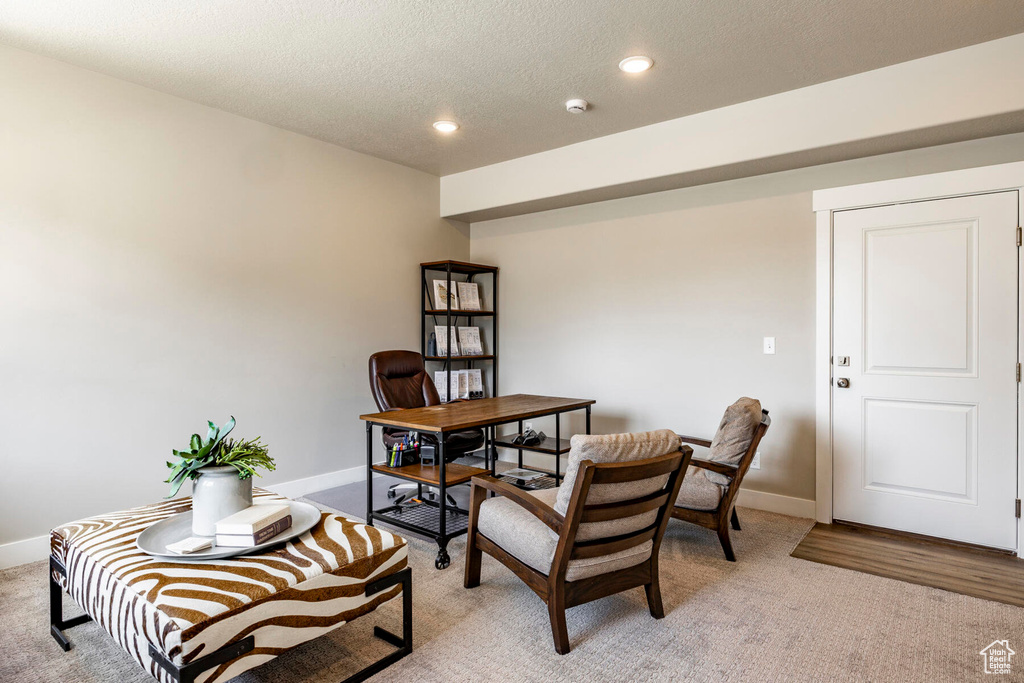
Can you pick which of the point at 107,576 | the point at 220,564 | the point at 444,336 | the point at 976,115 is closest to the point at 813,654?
the point at 220,564

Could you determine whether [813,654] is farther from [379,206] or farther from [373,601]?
[379,206]

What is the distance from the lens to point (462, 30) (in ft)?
8.63

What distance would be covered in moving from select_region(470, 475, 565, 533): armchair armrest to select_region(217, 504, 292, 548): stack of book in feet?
2.74

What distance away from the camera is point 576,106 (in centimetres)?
344

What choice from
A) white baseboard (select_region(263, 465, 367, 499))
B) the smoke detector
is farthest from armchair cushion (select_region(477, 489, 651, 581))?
the smoke detector

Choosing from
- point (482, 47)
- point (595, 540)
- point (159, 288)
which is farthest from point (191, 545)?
point (482, 47)

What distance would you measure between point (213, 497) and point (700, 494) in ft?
7.34

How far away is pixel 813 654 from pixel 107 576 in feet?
7.90

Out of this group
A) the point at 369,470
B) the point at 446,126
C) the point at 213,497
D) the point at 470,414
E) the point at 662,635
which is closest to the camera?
the point at 213,497

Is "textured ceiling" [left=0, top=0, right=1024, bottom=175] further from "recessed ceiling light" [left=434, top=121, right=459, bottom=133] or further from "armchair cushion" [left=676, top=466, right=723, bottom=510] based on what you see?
"armchair cushion" [left=676, top=466, right=723, bottom=510]

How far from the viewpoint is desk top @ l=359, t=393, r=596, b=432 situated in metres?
2.91

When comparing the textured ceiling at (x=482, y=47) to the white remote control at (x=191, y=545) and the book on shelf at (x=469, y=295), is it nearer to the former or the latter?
the book on shelf at (x=469, y=295)

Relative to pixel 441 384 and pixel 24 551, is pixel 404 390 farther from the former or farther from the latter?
pixel 24 551

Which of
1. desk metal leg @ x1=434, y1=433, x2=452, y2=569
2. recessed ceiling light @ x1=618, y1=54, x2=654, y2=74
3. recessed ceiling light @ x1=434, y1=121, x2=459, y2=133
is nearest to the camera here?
desk metal leg @ x1=434, y1=433, x2=452, y2=569
